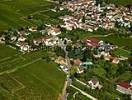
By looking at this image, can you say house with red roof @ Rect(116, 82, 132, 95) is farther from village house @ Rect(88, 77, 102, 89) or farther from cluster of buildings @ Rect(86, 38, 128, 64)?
cluster of buildings @ Rect(86, 38, 128, 64)

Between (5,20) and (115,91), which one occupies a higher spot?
(5,20)

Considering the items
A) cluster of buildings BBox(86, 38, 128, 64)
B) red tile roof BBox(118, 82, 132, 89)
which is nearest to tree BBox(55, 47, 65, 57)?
cluster of buildings BBox(86, 38, 128, 64)

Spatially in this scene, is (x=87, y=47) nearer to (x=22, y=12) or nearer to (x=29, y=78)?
(x=29, y=78)

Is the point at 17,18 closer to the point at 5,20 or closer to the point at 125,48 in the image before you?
the point at 5,20

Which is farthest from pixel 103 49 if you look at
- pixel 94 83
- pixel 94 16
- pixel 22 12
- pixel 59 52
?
pixel 22 12

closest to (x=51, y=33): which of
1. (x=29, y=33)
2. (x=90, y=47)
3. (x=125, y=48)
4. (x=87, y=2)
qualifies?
(x=29, y=33)

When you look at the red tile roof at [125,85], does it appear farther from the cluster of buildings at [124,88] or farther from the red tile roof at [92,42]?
the red tile roof at [92,42]

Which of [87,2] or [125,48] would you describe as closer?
[125,48]

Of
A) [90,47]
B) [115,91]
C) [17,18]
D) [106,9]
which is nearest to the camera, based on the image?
[115,91]
